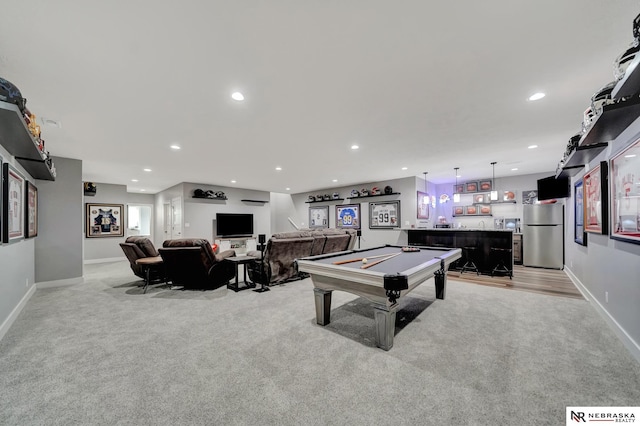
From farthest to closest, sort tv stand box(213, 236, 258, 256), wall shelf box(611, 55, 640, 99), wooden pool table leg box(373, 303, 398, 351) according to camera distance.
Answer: tv stand box(213, 236, 258, 256), wooden pool table leg box(373, 303, 398, 351), wall shelf box(611, 55, 640, 99)

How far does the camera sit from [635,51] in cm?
146

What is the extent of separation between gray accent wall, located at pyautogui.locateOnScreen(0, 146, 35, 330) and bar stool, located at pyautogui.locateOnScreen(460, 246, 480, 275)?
7.53 m

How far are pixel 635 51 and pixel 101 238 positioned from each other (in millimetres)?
11818

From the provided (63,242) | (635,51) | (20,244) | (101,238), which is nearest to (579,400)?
(635,51)

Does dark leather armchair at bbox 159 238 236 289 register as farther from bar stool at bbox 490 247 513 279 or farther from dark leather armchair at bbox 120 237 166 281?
bar stool at bbox 490 247 513 279

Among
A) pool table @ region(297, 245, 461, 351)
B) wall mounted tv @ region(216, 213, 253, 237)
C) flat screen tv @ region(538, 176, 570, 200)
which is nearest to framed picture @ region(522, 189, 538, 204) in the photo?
flat screen tv @ region(538, 176, 570, 200)

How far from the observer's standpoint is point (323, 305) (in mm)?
2859

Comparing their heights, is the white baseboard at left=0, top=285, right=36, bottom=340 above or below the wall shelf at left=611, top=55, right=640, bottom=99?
below

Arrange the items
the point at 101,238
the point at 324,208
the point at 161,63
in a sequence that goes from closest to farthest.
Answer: the point at 161,63, the point at 101,238, the point at 324,208

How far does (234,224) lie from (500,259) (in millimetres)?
7875

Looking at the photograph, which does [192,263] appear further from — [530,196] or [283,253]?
[530,196]

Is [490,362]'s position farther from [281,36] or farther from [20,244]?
[20,244]

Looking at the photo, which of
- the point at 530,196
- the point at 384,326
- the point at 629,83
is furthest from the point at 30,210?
the point at 530,196

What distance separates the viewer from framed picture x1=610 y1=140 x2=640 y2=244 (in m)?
2.13
